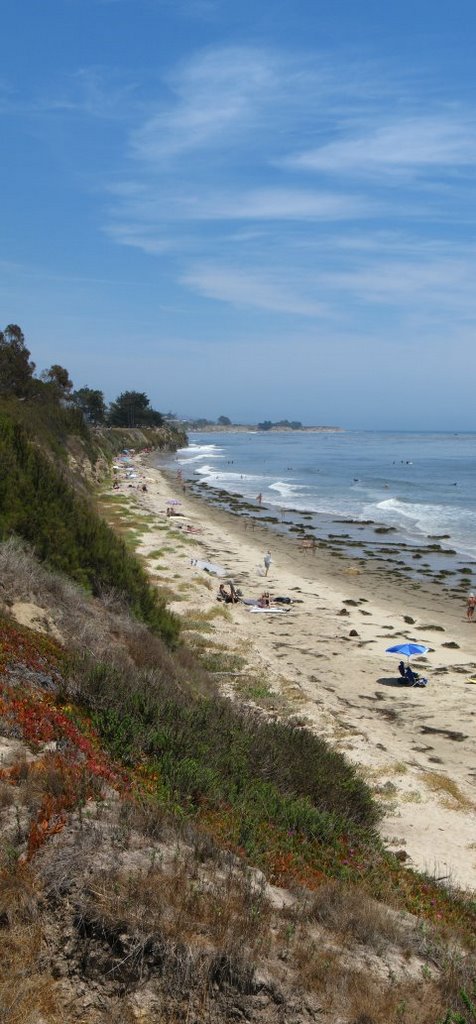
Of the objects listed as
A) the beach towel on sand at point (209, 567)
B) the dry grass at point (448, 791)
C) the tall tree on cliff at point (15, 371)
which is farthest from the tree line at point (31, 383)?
the dry grass at point (448, 791)

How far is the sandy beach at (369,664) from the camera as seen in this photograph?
9289 millimetres

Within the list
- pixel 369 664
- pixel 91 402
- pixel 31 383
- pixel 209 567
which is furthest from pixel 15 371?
pixel 91 402

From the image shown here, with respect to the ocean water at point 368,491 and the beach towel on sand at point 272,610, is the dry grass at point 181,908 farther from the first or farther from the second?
the ocean water at point 368,491

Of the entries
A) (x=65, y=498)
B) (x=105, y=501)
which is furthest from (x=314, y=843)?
(x=105, y=501)

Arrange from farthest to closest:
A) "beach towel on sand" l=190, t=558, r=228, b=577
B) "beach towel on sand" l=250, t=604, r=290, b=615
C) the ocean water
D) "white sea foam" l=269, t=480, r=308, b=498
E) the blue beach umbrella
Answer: "white sea foam" l=269, t=480, r=308, b=498
the ocean water
"beach towel on sand" l=190, t=558, r=228, b=577
"beach towel on sand" l=250, t=604, r=290, b=615
the blue beach umbrella

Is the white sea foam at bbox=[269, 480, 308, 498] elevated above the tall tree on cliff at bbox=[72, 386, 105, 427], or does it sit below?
below

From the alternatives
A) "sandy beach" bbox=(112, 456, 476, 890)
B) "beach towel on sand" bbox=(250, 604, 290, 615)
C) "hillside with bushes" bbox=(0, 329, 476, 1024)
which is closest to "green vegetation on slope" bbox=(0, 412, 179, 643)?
"sandy beach" bbox=(112, 456, 476, 890)

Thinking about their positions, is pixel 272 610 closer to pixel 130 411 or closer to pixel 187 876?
pixel 187 876

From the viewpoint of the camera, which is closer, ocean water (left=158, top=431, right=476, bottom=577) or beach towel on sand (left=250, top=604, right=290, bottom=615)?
beach towel on sand (left=250, top=604, right=290, bottom=615)

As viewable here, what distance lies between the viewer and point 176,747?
6.56 meters

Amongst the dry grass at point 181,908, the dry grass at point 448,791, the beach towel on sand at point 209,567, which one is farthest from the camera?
the beach towel on sand at point 209,567

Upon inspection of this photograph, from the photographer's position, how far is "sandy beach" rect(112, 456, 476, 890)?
30.5 ft

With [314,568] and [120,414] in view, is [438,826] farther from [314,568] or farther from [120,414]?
[120,414]

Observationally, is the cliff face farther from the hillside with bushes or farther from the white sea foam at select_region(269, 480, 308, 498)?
the hillside with bushes
